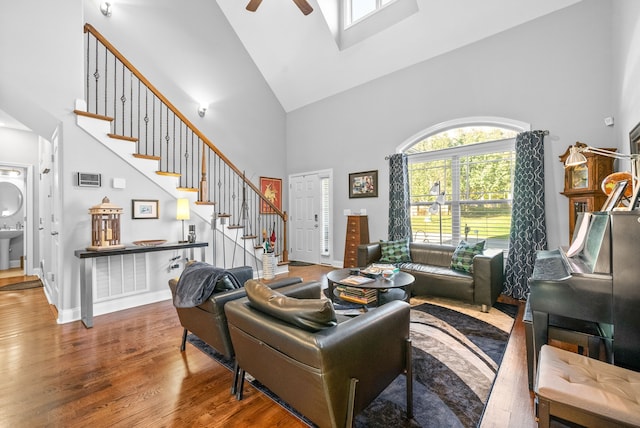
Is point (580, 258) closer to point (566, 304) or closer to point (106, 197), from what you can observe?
point (566, 304)

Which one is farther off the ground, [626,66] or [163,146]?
[626,66]

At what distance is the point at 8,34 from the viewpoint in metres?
3.04

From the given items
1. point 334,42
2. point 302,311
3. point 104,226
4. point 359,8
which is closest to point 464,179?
point 334,42

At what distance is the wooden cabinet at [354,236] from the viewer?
18.5 ft

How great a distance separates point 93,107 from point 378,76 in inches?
195

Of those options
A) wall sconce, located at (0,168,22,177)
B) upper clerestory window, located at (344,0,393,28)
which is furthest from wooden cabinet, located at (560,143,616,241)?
wall sconce, located at (0,168,22,177)

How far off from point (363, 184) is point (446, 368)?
398cm

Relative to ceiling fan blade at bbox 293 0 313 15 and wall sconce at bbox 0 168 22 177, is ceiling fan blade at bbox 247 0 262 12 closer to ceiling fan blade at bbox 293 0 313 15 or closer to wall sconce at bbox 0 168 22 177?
ceiling fan blade at bbox 293 0 313 15

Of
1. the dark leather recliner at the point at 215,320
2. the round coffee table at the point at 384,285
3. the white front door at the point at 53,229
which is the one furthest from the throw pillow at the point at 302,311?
the white front door at the point at 53,229

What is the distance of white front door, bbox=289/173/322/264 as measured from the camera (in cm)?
672

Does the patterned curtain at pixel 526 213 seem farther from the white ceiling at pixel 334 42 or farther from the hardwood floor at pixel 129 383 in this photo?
the white ceiling at pixel 334 42

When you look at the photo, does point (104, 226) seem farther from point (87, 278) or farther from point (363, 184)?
point (363, 184)

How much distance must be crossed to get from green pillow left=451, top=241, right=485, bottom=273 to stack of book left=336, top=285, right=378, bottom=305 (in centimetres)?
154

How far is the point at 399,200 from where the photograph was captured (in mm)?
5129
